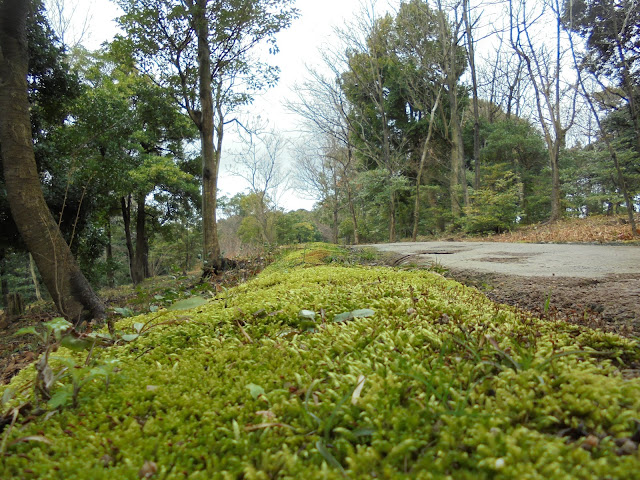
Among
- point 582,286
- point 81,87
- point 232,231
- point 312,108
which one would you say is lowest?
point 582,286

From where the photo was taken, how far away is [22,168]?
3.97 m

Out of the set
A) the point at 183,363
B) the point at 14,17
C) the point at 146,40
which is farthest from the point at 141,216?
the point at 183,363

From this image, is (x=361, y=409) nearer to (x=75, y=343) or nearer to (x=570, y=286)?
(x=75, y=343)

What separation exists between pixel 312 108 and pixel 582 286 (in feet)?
53.1

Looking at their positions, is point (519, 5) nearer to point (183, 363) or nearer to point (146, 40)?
point (146, 40)

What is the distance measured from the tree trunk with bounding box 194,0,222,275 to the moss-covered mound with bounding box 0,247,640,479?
5.47m

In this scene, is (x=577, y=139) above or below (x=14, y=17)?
above

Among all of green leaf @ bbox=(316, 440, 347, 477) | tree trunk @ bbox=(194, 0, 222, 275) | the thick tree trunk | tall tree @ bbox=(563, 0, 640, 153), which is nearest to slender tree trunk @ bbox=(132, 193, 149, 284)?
tree trunk @ bbox=(194, 0, 222, 275)

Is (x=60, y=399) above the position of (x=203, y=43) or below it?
below

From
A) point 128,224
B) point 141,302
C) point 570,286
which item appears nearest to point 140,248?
point 128,224

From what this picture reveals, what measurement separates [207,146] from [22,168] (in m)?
3.37

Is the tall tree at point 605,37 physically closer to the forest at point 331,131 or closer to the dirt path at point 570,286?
the forest at point 331,131

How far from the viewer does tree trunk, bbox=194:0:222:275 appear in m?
6.54

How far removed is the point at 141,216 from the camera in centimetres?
1441
